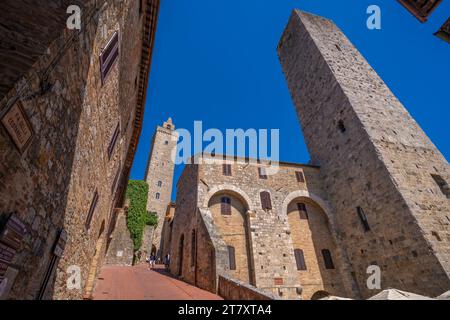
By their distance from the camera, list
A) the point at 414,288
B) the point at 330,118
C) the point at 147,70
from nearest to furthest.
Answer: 1. the point at 147,70
2. the point at 414,288
3. the point at 330,118

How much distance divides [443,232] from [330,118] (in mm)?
8693

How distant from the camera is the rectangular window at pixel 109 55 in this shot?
4.66 meters

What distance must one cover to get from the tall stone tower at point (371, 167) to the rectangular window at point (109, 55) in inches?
502

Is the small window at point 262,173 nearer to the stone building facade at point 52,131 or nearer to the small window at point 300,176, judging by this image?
the small window at point 300,176

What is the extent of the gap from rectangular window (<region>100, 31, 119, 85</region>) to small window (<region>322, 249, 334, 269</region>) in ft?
48.4

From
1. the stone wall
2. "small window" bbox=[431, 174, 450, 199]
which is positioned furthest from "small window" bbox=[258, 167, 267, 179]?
"small window" bbox=[431, 174, 450, 199]

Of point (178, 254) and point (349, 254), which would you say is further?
point (178, 254)

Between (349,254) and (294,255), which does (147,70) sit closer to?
(294,255)

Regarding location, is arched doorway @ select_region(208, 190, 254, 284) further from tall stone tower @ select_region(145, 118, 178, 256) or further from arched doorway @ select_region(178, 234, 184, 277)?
tall stone tower @ select_region(145, 118, 178, 256)

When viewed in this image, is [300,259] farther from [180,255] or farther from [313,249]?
[180,255]

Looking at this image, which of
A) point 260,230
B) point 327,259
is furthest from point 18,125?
point 327,259

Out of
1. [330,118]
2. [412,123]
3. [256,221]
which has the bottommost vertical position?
[256,221]

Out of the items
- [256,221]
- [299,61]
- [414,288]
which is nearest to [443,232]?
[414,288]

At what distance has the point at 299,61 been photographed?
19641mm
